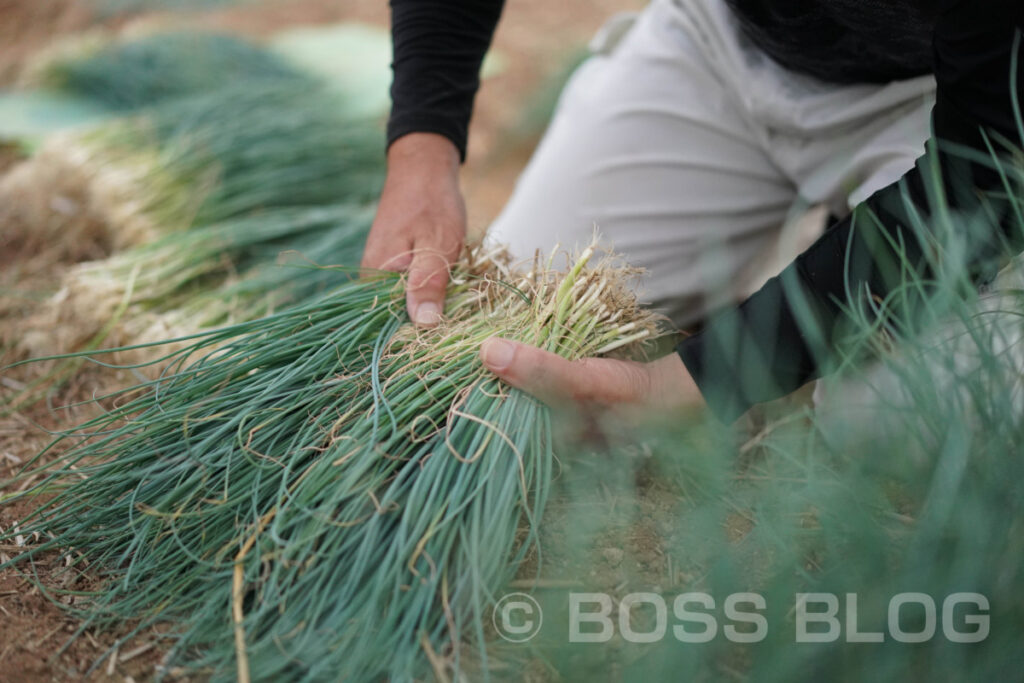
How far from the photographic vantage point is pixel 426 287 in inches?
A: 45.8

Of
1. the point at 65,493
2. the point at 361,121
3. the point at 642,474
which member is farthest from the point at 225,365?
the point at 361,121

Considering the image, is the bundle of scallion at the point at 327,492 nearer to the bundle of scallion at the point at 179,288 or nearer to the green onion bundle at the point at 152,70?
the bundle of scallion at the point at 179,288

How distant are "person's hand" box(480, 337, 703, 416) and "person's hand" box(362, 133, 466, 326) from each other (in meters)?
0.20

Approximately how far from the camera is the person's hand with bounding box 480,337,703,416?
1.00 meters

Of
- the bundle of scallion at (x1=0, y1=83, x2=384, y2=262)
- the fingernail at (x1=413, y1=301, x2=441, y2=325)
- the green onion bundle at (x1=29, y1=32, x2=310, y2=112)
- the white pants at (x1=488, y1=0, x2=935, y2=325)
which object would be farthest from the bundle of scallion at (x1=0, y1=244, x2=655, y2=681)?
the green onion bundle at (x1=29, y1=32, x2=310, y2=112)

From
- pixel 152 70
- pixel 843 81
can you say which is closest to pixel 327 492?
pixel 843 81

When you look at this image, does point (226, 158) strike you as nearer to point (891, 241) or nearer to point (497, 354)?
point (497, 354)

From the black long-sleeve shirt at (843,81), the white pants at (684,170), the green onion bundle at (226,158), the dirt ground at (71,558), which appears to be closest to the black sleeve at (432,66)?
the black long-sleeve shirt at (843,81)

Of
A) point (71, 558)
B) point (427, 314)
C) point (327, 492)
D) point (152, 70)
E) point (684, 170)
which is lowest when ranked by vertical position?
point (71, 558)

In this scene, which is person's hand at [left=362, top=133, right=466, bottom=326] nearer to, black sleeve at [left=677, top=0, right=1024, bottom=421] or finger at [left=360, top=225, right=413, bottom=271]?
finger at [left=360, top=225, right=413, bottom=271]

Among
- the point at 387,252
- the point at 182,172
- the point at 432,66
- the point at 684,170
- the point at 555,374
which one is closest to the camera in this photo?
the point at 555,374

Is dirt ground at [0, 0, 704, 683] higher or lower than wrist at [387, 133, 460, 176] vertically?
lower

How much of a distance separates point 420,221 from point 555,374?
0.40m

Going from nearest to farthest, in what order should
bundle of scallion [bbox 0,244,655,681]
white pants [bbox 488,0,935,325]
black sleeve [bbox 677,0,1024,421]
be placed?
A: bundle of scallion [bbox 0,244,655,681]
black sleeve [bbox 677,0,1024,421]
white pants [bbox 488,0,935,325]
